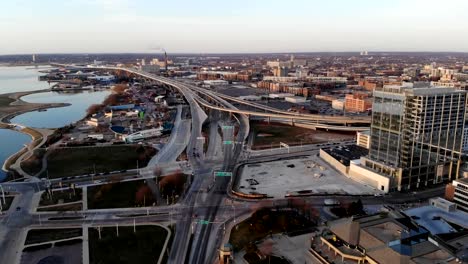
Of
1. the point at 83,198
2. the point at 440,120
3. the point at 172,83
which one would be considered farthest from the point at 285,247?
the point at 172,83

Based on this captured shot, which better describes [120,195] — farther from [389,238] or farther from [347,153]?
[347,153]

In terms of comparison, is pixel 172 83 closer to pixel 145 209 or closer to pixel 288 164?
pixel 288 164

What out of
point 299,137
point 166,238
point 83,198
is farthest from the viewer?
point 299,137

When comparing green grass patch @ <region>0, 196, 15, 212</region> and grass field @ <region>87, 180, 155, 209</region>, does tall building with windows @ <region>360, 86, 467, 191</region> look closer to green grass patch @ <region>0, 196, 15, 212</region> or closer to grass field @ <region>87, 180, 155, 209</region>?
grass field @ <region>87, 180, 155, 209</region>

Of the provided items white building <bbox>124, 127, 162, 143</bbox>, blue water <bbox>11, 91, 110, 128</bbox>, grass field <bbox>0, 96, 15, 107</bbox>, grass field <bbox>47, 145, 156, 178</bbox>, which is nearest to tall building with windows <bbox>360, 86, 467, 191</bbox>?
grass field <bbox>47, 145, 156, 178</bbox>

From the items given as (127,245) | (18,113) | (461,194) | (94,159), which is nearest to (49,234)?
(127,245)

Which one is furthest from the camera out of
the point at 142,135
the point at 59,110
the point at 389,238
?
the point at 59,110

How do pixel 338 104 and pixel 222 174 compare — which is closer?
pixel 222 174

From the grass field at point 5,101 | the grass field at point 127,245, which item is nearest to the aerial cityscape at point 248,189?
the grass field at point 127,245
